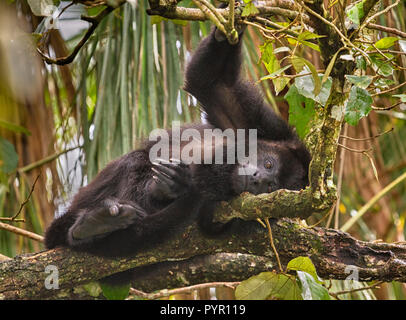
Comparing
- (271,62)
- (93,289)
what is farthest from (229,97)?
(93,289)

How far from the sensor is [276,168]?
2637mm

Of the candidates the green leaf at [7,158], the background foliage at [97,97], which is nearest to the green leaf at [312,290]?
the background foliage at [97,97]

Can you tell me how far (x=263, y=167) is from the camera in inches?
103

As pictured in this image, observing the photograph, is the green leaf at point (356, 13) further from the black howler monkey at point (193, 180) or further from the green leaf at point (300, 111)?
the black howler monkey at point (193, 180)

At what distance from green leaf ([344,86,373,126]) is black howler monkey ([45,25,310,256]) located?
754 mm

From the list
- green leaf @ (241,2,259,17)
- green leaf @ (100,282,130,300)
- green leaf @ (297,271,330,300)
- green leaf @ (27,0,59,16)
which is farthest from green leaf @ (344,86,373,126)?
green leaf @ (100,282,130,300)

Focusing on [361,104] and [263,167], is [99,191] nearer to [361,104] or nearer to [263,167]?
[263,167]

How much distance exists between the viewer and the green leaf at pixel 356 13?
1.63 meters

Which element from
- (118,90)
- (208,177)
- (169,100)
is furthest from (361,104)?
(118,90)

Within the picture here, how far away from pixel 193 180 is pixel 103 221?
0.45m

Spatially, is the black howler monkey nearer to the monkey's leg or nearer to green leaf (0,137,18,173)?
the monkey's leg

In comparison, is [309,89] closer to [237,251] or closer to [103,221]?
[237,251]

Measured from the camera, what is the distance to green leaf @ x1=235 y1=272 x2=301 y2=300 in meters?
1.73
